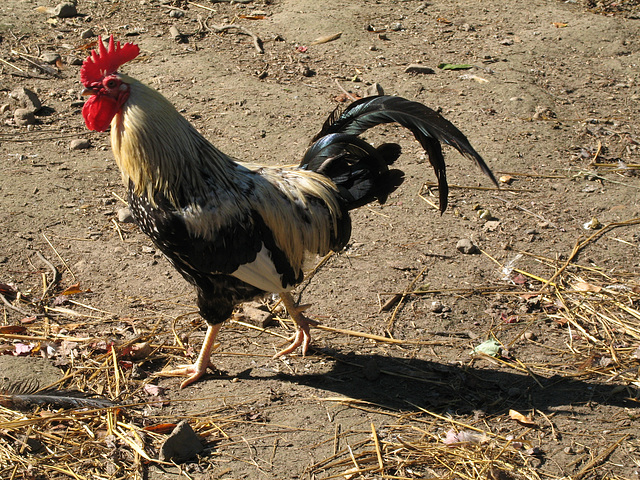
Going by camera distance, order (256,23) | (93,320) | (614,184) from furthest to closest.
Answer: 1. (256,23)
2. (614,184)
3. (93,320)

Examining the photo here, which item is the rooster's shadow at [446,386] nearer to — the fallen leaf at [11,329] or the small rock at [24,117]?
the fallen leaf at [11,329]

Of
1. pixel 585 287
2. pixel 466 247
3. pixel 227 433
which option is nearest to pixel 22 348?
pixel 227 433

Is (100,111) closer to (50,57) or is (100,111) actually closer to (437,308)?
(437,308)

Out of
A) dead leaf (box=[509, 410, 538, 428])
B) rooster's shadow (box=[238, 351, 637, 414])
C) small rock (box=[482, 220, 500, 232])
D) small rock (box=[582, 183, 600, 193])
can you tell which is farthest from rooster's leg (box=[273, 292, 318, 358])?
small rock (box=[582, 183, 600, 193])

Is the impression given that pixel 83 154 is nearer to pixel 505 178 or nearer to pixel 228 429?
pixel 228 429

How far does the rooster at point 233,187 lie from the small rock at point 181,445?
619 millimetres

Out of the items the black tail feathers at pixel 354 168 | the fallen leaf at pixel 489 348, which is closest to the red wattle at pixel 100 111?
the black tail feathers at pixel 354 168

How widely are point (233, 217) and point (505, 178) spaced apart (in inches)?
131

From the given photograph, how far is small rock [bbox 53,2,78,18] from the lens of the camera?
7969mm

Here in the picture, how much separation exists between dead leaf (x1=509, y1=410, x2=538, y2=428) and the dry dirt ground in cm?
3

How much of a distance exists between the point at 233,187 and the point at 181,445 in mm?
1506

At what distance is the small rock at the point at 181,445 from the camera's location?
10.6 ft

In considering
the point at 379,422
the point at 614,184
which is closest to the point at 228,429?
the point at 379,422

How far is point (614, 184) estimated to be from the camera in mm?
5688
